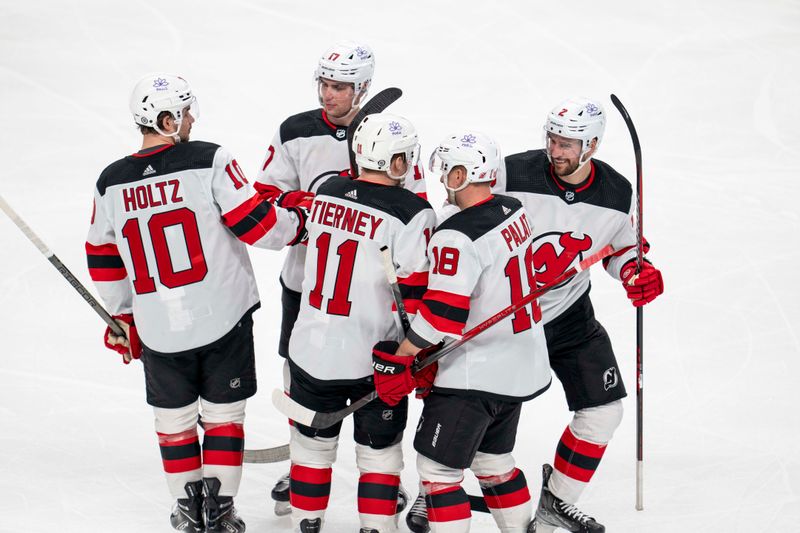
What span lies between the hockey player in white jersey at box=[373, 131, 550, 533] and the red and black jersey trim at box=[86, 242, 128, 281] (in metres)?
1.00

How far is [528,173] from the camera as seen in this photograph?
3.69 meters

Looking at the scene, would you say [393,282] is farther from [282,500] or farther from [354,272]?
[282,500]

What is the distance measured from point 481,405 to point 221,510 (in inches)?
41.3

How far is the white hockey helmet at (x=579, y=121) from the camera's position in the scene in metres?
3.53

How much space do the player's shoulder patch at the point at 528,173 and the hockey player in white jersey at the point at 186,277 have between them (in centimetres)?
75

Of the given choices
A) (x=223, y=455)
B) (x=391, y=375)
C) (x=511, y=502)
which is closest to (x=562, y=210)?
(x=391, y=375)

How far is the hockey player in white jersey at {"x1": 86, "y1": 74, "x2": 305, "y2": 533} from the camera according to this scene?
344cm

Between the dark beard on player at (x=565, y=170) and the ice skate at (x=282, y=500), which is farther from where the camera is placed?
the ice skate at (x=282, y=500)

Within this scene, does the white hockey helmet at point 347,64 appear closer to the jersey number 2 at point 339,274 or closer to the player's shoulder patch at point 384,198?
the player's shoulder patch at point 384,198

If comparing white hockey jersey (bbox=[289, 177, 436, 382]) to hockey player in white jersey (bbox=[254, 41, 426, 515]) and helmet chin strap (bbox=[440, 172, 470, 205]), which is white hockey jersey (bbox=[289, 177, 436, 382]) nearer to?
helmet chin strap (bbox=[440, 172, 470, 205])

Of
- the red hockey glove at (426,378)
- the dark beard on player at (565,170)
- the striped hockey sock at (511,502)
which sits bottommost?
the striped hockey sock at (511,502)

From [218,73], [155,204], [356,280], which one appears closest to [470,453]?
[356,280]

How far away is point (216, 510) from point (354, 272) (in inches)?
40.9

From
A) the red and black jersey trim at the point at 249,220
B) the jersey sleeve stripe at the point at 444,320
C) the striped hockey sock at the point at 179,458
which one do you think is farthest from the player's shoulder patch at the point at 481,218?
the striped hockey sock at the point at 179,458
